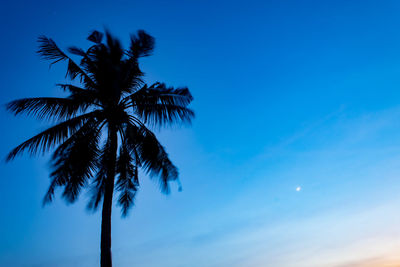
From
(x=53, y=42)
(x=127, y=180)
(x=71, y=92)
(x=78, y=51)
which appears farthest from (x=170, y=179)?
(x=53, y=42)

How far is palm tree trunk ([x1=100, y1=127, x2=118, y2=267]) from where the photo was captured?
799cm

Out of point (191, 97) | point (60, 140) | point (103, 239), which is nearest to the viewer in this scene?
point (103, 239)

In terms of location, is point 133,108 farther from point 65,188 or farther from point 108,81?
point 65,188

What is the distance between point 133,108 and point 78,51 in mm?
3021

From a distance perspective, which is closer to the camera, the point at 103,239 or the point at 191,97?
Result: the point at 103,239

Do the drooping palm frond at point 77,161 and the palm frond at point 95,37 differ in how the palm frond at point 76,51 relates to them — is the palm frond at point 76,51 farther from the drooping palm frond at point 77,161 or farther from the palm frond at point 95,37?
the drooping palm frond at point 77,161

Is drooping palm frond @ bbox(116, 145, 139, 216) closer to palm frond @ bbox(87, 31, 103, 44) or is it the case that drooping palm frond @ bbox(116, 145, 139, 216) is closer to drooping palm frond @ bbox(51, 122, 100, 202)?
drooping palm frond @ bbox(51, 122, 100, 202)

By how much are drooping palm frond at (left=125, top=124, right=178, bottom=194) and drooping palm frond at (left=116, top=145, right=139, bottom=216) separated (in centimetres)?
35

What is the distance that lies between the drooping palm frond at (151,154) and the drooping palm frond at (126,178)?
349 mm

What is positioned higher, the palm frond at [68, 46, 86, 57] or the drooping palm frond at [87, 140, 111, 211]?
the palm frond at [68, 46, 86, 57]

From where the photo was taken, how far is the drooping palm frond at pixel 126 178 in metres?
10.4

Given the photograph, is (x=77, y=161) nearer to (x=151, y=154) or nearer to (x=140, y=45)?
(x=151, y=154)

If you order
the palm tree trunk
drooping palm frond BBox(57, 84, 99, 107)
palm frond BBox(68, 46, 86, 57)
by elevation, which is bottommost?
the palm tree trunk

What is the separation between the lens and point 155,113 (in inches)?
417
